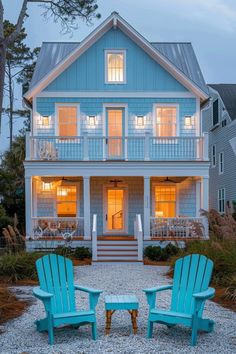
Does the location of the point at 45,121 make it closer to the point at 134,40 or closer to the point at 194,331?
the point at 134,40

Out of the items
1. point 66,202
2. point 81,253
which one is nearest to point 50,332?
point 81,253

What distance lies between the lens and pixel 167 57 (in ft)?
68.1

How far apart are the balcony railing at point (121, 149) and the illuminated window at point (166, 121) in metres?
0.70

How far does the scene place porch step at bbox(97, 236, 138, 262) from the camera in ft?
52.1

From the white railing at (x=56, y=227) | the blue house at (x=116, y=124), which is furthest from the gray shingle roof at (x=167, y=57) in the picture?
the white railing at (x=56, y=227)

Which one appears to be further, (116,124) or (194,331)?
(116,124)

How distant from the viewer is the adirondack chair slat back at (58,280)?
6762 millimetres

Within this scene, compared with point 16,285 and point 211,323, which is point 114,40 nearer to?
point 16,285

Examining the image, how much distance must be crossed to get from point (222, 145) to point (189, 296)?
2039 cm

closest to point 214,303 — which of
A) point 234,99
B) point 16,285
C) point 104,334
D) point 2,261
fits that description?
point 104,334

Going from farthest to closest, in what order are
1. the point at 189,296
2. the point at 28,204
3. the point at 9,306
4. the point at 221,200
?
the point at 221,200 → the point at 28,204 → the point at 9,306 → the point at 189,296

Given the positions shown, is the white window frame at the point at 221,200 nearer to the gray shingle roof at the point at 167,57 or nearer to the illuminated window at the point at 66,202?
the gray shingle roof at the point at 167,57

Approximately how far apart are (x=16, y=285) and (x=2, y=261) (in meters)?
1.01

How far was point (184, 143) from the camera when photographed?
1822cm
